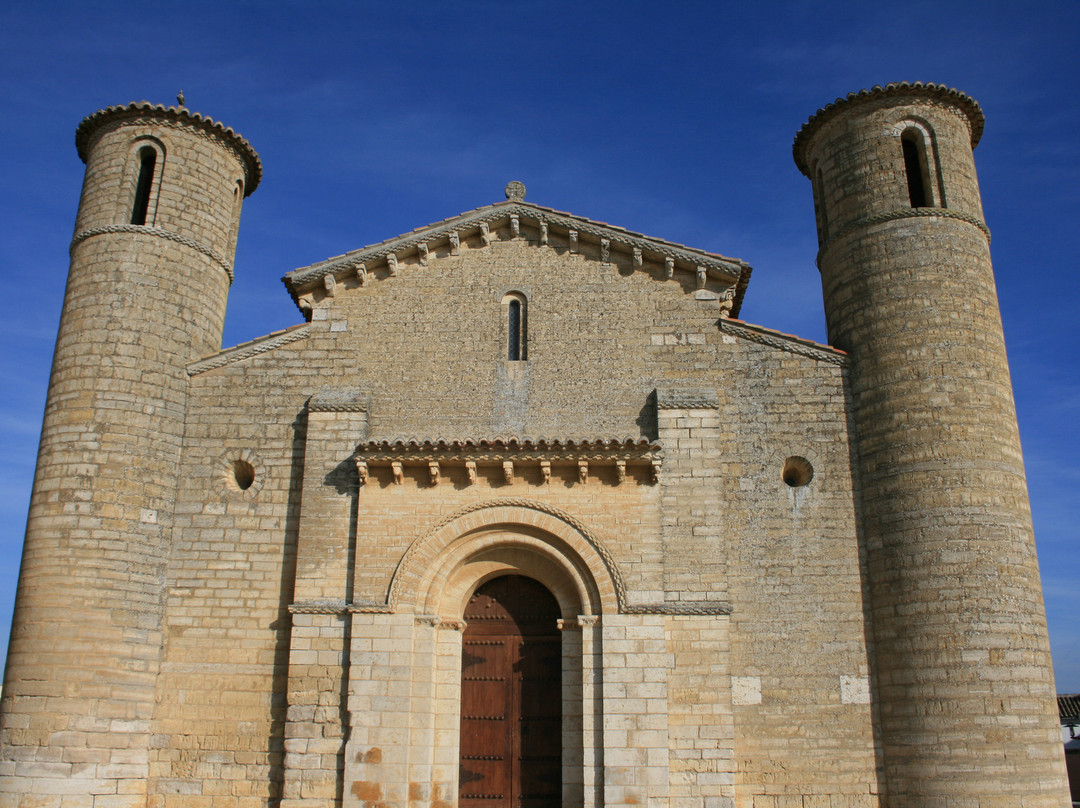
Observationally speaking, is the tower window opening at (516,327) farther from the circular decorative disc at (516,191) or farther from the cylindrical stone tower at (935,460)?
the cylindrical stone tower at (935,460)

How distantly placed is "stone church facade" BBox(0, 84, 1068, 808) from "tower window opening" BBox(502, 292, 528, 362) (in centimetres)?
3

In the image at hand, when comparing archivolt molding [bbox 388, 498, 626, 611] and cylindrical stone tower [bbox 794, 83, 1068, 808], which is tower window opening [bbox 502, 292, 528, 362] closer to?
archivolt molding [bbox 388, 498, 626, 611]

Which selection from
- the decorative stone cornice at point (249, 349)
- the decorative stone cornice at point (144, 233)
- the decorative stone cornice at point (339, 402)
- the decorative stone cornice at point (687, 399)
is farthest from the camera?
the decorative stone cornice at point (144, 233)

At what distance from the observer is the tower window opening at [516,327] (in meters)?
13.0

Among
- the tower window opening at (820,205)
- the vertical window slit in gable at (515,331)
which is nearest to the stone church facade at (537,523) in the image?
the vertical window slit in gable at (515,331)

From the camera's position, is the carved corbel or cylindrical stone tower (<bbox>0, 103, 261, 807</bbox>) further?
the carved corbel

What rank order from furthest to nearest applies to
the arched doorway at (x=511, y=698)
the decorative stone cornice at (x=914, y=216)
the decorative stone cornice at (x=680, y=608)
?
the decorative stone cornice at (x=914, y=216)
the arched doorway at (x=511, y=698)
the decorative stone cornice at (x=680, y=608)

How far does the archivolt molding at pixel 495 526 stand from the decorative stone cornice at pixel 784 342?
139 inches

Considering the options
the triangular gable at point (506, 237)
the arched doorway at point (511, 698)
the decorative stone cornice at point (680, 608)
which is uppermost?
the triangular gable at point (506, 237)

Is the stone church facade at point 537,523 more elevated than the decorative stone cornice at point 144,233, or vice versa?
the decorative stone cornice at point 144,233

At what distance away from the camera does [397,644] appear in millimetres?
11375

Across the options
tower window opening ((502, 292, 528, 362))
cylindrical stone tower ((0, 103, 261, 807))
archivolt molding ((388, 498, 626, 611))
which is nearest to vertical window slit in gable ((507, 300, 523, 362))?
tower window opening ((502, 292, 528, 362))

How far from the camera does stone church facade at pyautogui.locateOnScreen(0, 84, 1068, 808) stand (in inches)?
425

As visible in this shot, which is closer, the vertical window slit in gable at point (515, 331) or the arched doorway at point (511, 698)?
the arched doorway at point (511, 698)
